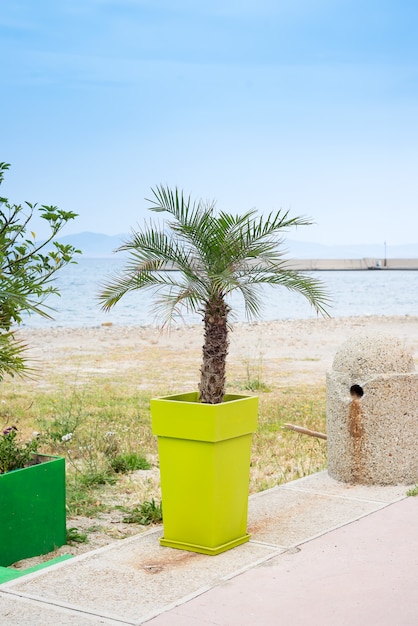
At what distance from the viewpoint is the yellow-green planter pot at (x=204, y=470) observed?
5.28 metres

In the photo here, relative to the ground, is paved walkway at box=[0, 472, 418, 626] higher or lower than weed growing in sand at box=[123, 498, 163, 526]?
higher

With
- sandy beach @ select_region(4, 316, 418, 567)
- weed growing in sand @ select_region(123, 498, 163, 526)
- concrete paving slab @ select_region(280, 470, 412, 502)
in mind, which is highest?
sandy beach @ select_region(4, 316, 418, 567)

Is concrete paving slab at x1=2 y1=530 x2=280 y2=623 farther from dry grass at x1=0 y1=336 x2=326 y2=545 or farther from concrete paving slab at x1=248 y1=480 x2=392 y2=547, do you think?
dry grass at x1=0 y1=336 x2=326 y2=545

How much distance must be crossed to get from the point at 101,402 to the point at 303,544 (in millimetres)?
7431

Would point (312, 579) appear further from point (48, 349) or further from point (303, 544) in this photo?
point (48, 349)

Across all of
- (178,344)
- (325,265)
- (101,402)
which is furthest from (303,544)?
(325,265)

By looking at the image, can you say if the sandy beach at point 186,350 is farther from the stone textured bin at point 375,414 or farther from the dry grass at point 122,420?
the stone textured bin at point 375,414

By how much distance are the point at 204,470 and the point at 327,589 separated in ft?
3.54

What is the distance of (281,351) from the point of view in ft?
71.8

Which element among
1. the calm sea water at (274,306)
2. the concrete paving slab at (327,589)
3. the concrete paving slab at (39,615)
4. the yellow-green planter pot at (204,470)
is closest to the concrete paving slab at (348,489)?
the concrete paving slab at (327,589)

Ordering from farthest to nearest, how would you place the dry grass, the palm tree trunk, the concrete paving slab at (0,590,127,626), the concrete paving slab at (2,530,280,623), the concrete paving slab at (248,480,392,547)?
the dry grass → the concrete paving slab at (248,480,392,547) → the palm tree trunk → the concrete paving slab at (2,530,280,623) → the concrete paving slab at (0,590,127,626)

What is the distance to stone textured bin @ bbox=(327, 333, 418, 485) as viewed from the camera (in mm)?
6852

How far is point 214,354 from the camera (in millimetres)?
5480

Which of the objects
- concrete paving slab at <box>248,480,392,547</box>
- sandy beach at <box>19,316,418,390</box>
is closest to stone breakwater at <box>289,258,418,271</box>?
sandy beach at <box>19,316,418,390</box>
